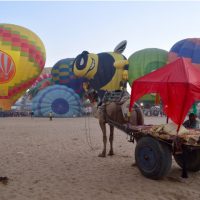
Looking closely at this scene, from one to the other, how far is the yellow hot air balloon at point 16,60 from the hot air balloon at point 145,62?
458 inches

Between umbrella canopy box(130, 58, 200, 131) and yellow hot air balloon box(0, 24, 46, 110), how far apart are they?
2731cm

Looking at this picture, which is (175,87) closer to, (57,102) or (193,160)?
(193,160)

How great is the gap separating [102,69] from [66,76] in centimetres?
1190

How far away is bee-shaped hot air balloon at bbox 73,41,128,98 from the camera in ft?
94.1

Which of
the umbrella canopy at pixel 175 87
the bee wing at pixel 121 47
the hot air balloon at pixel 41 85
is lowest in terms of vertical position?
the umbrella canopy at pixel 175 87

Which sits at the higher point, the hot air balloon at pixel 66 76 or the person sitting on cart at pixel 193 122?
the hot air balloon at pixel 66 76

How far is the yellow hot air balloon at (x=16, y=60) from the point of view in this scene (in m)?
32.3

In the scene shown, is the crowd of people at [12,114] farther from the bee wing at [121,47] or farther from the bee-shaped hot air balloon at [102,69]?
the bee wing at [121,47]

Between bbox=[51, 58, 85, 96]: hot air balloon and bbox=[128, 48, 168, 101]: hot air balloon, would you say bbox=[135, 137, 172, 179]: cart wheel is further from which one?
bbox=[51, 58, 85, 96]: hot air balloon

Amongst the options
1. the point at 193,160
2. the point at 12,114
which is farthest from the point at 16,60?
the point at 193,160

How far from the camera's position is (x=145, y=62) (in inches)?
1077

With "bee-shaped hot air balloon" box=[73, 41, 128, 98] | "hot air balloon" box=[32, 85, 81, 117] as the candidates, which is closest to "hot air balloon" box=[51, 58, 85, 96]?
"hot air balloon" box=[32, 85, 81, 117]

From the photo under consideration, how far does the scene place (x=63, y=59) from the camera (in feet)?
139

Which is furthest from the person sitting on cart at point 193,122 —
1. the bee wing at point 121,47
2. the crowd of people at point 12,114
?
the crowd of people at point 12,114
